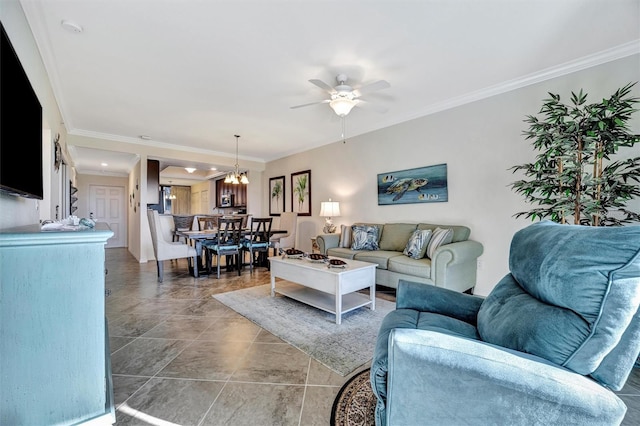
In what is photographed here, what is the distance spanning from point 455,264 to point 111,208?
975 cm

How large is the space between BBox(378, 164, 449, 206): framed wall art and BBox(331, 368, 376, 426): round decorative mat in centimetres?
284

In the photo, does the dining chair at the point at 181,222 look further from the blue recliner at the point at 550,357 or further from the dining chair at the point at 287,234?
the blue recliner at the point at 550,357

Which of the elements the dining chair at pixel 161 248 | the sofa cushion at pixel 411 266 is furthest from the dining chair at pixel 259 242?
the sofa cushion at pixel 411 266

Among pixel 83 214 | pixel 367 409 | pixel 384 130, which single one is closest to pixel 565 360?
pixel 367 409

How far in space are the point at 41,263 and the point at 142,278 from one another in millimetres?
3912

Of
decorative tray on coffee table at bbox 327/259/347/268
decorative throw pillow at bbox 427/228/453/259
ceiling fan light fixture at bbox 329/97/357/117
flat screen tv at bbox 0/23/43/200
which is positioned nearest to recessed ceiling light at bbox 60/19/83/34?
flat screen tv at bbox 0/23/43/200

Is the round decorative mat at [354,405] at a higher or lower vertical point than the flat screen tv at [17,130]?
lower

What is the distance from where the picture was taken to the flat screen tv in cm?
123

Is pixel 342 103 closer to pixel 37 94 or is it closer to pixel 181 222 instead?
pixel 37 94

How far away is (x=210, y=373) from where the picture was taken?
177 centimetres

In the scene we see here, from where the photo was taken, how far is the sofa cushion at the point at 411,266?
9.89ft

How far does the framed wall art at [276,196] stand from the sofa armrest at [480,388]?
5.96m

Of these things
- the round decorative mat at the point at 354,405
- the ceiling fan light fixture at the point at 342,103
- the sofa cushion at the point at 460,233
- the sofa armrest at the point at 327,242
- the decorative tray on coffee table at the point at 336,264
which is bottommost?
the round decorative mat at the point at 354,405

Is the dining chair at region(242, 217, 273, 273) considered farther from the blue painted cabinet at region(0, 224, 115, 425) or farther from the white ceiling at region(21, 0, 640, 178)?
the blue painted cabinet at region(0, 224, 115, 425)
